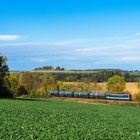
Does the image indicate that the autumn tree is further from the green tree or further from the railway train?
the green tree

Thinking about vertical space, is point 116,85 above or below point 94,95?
above

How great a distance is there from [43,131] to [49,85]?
8701 centimetres

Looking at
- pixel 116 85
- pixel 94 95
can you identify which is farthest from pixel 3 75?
pixel 116 85

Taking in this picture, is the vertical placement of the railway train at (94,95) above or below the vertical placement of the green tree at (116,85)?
below

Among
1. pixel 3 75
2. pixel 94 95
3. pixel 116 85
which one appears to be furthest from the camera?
pixel 116 85

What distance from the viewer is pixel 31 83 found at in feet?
347

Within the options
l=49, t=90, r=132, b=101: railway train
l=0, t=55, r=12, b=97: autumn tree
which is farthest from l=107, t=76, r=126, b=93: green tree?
l=0, t=55, r=12, b=97: autumn tree

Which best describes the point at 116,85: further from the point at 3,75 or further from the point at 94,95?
the point at 3,75

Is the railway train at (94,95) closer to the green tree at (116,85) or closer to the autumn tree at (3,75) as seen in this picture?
the green tree at (116,85)

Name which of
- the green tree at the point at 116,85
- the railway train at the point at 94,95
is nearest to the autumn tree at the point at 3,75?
the railway train at the point at 94,95

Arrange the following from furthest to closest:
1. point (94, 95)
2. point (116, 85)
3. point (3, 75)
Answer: point (116, 85), point (94, 95), point (3, 75)

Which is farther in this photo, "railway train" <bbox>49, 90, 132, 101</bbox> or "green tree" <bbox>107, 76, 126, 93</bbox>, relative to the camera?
"green tree" <bbox>107, 76, 126, 93</bbox>

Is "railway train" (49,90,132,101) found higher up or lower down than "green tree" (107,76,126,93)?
lower down

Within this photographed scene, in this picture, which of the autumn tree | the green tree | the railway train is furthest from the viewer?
the green tree
